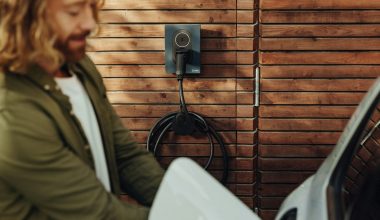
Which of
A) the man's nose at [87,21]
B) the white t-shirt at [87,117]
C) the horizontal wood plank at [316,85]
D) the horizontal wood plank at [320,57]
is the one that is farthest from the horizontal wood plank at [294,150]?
the man's nose at [87,21]

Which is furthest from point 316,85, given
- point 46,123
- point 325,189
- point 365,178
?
point 46,123

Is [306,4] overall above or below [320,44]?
above

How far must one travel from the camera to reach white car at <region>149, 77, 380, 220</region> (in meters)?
1.85

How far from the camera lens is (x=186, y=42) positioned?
4.75 metres

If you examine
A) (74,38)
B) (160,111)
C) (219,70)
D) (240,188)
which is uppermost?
(74,38)

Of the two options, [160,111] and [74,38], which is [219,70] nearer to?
[160,111]

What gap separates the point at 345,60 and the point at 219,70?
952 millimetres

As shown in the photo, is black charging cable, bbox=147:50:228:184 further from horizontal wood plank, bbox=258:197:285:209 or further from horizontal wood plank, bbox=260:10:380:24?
horizontal wood plank, bbox=260:10:380:24

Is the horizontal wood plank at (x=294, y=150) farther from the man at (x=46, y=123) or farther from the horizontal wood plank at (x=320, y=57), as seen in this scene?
the man at (x=46, y=123)

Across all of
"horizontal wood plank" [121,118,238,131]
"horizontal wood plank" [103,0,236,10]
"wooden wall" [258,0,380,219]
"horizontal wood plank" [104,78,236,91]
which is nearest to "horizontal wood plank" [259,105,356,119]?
"wooden wall" [258,0,380,219]

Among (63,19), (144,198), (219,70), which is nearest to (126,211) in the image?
(144,198)

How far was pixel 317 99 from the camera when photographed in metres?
4.89

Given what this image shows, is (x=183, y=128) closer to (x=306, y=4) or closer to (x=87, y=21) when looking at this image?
(x=306, y=4)

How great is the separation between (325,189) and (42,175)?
3.62ft
